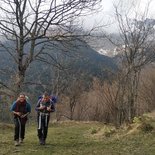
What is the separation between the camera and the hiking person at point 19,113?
13.3 meters

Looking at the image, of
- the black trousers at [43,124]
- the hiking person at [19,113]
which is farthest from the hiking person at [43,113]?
the hiking person at [19,113]

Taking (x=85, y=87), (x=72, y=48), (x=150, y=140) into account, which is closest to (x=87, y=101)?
(x=85, y=87)

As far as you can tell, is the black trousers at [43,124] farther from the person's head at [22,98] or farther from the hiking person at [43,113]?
the person's head at [22,98]

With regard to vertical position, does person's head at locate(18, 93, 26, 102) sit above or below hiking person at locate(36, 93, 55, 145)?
above

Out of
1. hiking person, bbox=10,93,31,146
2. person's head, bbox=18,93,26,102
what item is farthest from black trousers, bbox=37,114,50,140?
person's head, bbox=18,93,26,102

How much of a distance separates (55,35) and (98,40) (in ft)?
6.15

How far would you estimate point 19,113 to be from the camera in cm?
1328

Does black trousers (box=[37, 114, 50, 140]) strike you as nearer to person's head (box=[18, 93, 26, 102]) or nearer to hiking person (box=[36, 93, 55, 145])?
hiking person (box=[36, 93, 55, 145])

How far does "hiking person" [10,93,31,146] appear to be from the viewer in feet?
43.7

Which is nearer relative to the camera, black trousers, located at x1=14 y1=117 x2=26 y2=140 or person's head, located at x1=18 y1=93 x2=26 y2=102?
person's head, located at x1=18 y1=93 x2=26 y2=102

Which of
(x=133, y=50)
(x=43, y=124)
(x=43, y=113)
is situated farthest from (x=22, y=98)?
(x=133, y=50)

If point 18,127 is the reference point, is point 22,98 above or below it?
above

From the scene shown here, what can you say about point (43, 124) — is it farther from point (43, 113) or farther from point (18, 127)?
point (18, 127)

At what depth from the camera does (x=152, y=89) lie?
1945 inches
